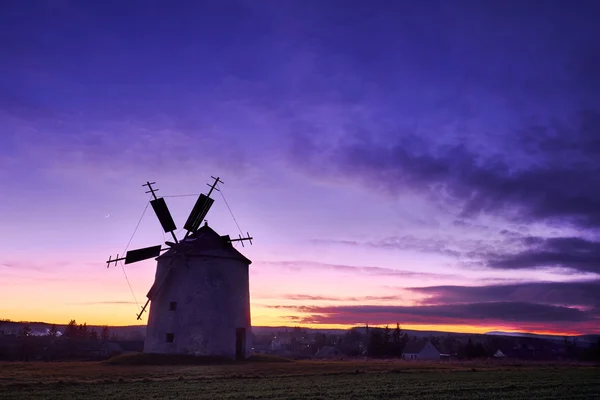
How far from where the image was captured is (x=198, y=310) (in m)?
35.2

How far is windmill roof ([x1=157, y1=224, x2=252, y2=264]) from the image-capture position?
36312 mm

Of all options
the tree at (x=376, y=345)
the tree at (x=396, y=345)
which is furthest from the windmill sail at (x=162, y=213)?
the tree at (x=396, y=345)

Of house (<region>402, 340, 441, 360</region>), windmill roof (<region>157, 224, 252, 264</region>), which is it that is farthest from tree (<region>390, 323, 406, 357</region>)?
windmill roof (<region>157, 224, 252, 264</region>)

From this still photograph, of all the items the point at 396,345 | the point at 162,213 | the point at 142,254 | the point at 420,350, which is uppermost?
the point at 162,213

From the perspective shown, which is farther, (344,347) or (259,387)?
(344,347)

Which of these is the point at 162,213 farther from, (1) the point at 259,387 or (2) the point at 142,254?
(1) the point at 259,387

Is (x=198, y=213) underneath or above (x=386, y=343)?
above

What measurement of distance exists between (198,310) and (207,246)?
173 inches

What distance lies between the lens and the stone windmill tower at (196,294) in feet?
115

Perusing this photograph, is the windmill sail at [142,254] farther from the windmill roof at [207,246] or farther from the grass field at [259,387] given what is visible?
the grass field at [259,387]

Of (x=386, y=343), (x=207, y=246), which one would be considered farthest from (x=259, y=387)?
(x=386, y=343)

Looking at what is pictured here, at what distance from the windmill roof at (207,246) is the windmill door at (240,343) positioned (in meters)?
5.03

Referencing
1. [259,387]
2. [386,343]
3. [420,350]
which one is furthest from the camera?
[420,350]

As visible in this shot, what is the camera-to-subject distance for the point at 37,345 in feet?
191
